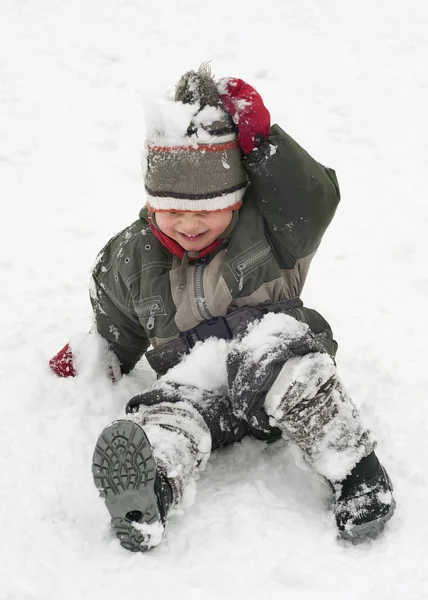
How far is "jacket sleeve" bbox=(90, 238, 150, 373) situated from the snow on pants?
428mm

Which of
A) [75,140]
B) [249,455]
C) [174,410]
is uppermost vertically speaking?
[174,410]

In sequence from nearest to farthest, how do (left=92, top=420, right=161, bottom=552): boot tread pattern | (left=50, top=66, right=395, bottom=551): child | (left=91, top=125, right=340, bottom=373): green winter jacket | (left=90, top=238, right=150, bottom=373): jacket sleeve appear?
(left=92, top=420, right=161, bottom=552): boot tread pattern < (left=50, top=66, right=395, bottom=551): child < (left=91, top=125, right=340, bottom=373): green winter jacket < (left=90, top=238, right=150, bottom=373): jacket sleeve

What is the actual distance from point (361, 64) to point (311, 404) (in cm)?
441

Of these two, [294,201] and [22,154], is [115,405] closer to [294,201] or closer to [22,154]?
[294,201]

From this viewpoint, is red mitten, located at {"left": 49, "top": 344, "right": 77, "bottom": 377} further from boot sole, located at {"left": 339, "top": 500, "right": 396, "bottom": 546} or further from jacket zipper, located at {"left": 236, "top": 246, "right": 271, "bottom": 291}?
boot sole, located at {"left": 339, "top": 500, "right": 396, "bottom": 546}

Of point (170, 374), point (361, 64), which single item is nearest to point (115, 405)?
point (170, 374)

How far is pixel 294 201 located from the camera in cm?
230

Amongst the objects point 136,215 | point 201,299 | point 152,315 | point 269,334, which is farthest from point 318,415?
point 136,215

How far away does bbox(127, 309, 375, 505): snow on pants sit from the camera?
2.00 meters

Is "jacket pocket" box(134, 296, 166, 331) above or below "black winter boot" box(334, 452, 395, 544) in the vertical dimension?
above

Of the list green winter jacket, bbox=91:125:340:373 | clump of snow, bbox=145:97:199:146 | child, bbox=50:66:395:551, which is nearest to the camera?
child, bbox=50:66:395:551

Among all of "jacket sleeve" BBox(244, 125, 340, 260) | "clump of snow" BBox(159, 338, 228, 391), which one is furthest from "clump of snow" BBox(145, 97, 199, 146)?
"clump of snow" BBox(159, 338, 228, 391)

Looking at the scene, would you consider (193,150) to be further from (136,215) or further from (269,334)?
(136,215)

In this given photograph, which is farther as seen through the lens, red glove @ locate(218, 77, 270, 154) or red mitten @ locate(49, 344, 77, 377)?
red mitten @ locate(49, 344, 77, 377)
